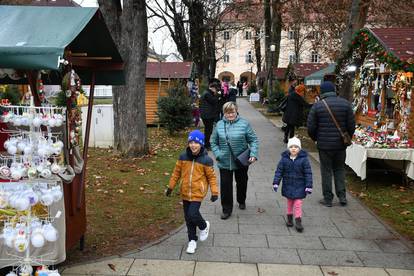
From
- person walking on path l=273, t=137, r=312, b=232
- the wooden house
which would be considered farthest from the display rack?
the wooden house

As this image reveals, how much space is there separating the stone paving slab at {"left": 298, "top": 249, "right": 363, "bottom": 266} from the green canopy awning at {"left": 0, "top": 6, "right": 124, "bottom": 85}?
3030mm

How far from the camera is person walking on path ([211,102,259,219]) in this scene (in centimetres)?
645

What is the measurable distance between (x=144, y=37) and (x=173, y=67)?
1058 cm

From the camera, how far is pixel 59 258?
4270mm

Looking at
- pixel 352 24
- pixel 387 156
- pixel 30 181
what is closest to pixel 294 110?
pixel 352 24

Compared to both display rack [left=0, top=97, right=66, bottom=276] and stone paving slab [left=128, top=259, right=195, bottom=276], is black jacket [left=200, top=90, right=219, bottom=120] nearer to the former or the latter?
stone paving slab [left=128, top=259, right=195, bottom=276]

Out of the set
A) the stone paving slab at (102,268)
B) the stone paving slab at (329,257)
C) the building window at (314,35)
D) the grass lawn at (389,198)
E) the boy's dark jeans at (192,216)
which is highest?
the building window at (314,35)

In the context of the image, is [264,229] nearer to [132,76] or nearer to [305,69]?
[132,76]

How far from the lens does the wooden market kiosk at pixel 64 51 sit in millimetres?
3518

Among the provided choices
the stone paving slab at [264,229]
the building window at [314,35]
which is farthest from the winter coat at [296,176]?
the building window at [314,35]

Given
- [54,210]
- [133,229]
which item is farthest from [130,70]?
[54,210]

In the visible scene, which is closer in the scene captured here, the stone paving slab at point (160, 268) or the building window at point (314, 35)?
the stone paving slab at point (160, 268)

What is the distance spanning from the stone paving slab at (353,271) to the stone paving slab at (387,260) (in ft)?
0.53

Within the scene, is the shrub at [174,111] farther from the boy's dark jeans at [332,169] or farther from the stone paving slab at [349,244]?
the stone paving slab at [349,244]
